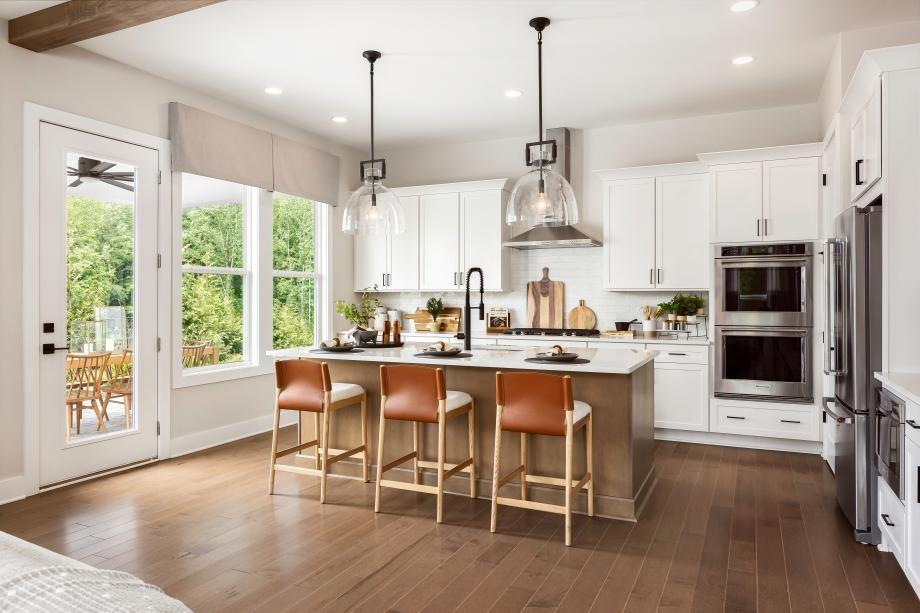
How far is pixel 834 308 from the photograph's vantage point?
3.36m

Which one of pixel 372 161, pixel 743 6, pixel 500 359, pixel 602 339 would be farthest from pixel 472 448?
pixel 743 6

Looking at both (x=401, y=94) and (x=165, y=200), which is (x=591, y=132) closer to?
(x=401, y=94)

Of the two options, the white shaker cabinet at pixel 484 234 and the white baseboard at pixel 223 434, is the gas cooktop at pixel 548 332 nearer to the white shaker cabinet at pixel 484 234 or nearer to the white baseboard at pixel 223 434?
the white shaker cabinet at pixel 484 234

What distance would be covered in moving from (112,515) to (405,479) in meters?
1.75

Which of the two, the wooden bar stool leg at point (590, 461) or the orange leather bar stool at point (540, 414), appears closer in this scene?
the orange leather bar stool at point (540, 414)

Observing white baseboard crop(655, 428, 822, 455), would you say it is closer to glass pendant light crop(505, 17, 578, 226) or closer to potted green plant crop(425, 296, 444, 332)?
potted green plant crop(425, 296, 444, 332)

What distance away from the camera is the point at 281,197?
6145mm

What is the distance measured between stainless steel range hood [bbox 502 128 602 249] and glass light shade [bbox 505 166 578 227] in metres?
2.27

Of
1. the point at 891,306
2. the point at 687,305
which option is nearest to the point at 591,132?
the point at 687,305

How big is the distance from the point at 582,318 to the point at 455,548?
368 cm

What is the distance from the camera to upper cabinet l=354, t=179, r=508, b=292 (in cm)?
647

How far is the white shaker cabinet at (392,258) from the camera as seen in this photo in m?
6.88

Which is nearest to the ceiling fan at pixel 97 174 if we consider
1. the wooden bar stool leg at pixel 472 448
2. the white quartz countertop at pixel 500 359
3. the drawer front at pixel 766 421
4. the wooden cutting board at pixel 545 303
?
the white quartz countertop at pixel 500 359

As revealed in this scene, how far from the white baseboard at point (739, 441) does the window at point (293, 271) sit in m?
3.70
